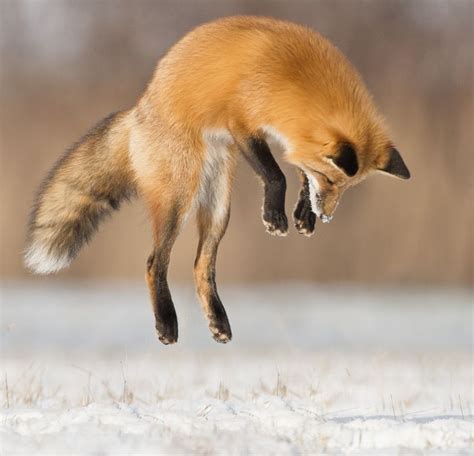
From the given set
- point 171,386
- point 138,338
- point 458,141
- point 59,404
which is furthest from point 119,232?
point 59,404

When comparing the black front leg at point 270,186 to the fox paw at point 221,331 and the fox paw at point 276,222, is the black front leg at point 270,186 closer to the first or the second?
the fox paw at point 276,222

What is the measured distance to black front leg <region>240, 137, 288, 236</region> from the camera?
18.4 ft

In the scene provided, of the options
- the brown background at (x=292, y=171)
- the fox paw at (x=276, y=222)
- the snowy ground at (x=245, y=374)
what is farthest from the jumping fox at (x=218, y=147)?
the brown background at (x=292, y=171)

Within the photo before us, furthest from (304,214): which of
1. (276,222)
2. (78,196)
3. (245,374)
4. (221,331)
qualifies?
(245,374)

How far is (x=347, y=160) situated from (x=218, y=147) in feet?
3.37

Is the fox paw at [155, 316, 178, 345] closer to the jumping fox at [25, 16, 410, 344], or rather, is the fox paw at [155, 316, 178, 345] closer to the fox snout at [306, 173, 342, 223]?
the jumping fox at [25, 16, 410, 344]

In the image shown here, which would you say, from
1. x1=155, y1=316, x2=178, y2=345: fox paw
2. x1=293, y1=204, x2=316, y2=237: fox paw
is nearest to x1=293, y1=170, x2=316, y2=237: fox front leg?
x1=293, y1=204, x2=316, y2=237: fox paw

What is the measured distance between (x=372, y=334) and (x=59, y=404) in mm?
7100

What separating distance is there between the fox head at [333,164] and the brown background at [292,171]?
836cm

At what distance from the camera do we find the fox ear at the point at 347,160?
5531mm

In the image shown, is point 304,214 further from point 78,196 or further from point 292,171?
point 292,171

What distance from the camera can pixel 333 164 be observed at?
5605 mm

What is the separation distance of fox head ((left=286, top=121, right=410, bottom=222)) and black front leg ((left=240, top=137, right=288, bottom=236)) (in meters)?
0.26

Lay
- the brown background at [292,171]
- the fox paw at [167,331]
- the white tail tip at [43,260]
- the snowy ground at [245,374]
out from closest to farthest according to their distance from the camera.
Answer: the snowy ground at [245,374] → the fox paw at [167,331] → the white tail tip at [43,260] → the brown background at [292,171]
